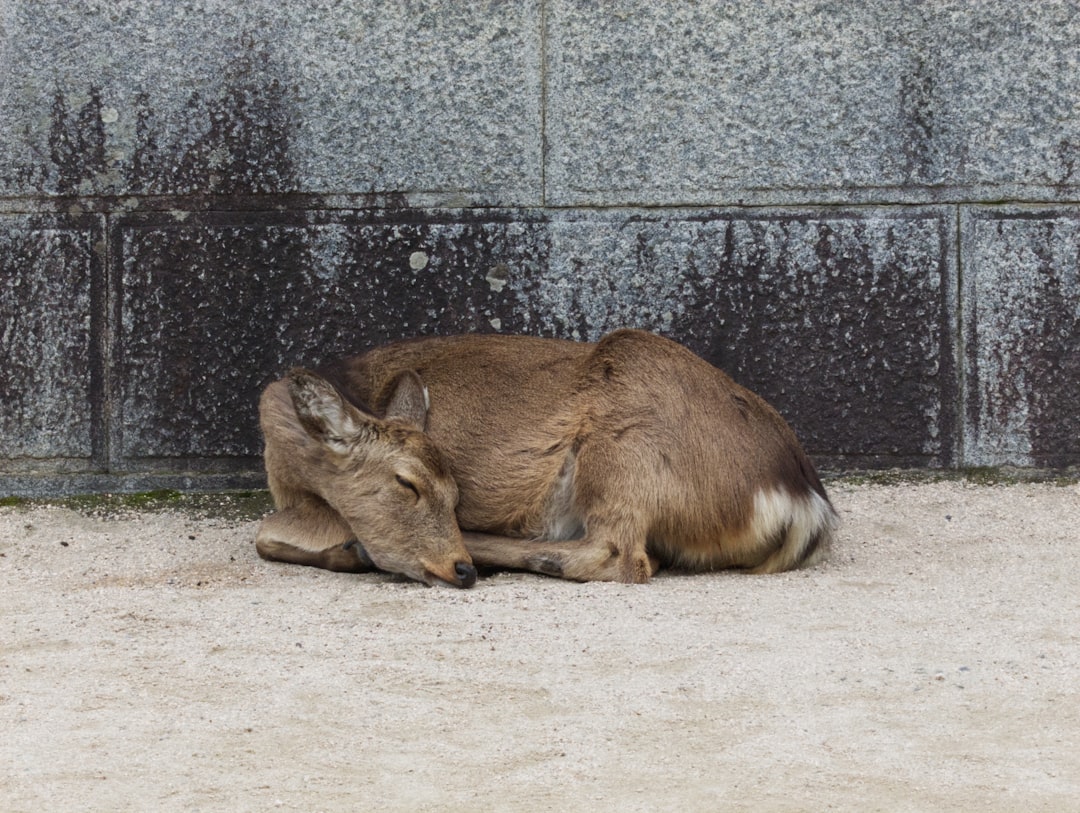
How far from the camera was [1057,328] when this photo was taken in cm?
610

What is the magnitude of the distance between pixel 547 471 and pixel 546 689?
1.69 metres

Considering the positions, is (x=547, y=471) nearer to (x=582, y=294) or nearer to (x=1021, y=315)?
(x=582, y=294)

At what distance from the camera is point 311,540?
5.17 metres

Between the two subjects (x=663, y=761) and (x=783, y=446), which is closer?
(x=663, y=761)

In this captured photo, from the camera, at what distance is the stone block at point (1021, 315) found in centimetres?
608

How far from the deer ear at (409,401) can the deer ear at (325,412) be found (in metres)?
0.13

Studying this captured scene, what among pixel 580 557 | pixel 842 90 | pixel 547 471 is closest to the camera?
pixel 580 557

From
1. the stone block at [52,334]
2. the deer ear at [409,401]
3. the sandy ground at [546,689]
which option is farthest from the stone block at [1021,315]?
the stone block at [52,334]

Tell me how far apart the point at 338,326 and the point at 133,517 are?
1.22 meters

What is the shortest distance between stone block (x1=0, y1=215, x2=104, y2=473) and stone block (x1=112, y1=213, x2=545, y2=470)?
15 centimetres

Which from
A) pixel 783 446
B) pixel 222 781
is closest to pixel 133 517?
pixel 783 446

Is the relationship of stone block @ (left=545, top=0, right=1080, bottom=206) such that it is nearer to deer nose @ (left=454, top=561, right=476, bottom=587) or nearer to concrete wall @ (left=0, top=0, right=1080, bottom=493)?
concrete wall @ (left=0, top=0, right=1080, bottom=493)

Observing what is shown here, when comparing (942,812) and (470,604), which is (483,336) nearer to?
(470,604)

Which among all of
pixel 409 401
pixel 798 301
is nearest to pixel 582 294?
pixel 798 301
